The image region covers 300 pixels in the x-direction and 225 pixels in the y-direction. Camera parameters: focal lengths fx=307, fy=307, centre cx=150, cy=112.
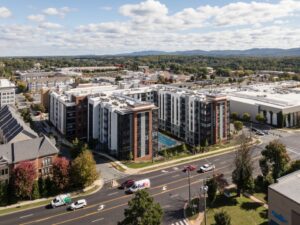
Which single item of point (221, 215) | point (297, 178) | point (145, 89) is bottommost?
point (221, 215)

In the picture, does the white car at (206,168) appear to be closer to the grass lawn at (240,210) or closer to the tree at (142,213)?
the grass lawn at (240,210)

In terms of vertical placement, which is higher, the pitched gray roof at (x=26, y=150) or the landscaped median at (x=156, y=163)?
the pitched gray roof at (x=26, y=150)

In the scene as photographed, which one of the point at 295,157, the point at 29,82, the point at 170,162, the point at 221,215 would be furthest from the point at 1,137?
the point at 29,82

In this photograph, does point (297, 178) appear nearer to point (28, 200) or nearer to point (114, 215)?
point (114, 215)

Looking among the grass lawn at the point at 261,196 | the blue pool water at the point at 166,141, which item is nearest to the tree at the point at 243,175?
the grass lawn at the point at 261,196

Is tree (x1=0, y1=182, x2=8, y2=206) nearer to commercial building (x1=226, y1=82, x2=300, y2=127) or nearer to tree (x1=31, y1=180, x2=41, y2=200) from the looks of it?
tree (x1=31, y1=180, x2=41, y2=200)
